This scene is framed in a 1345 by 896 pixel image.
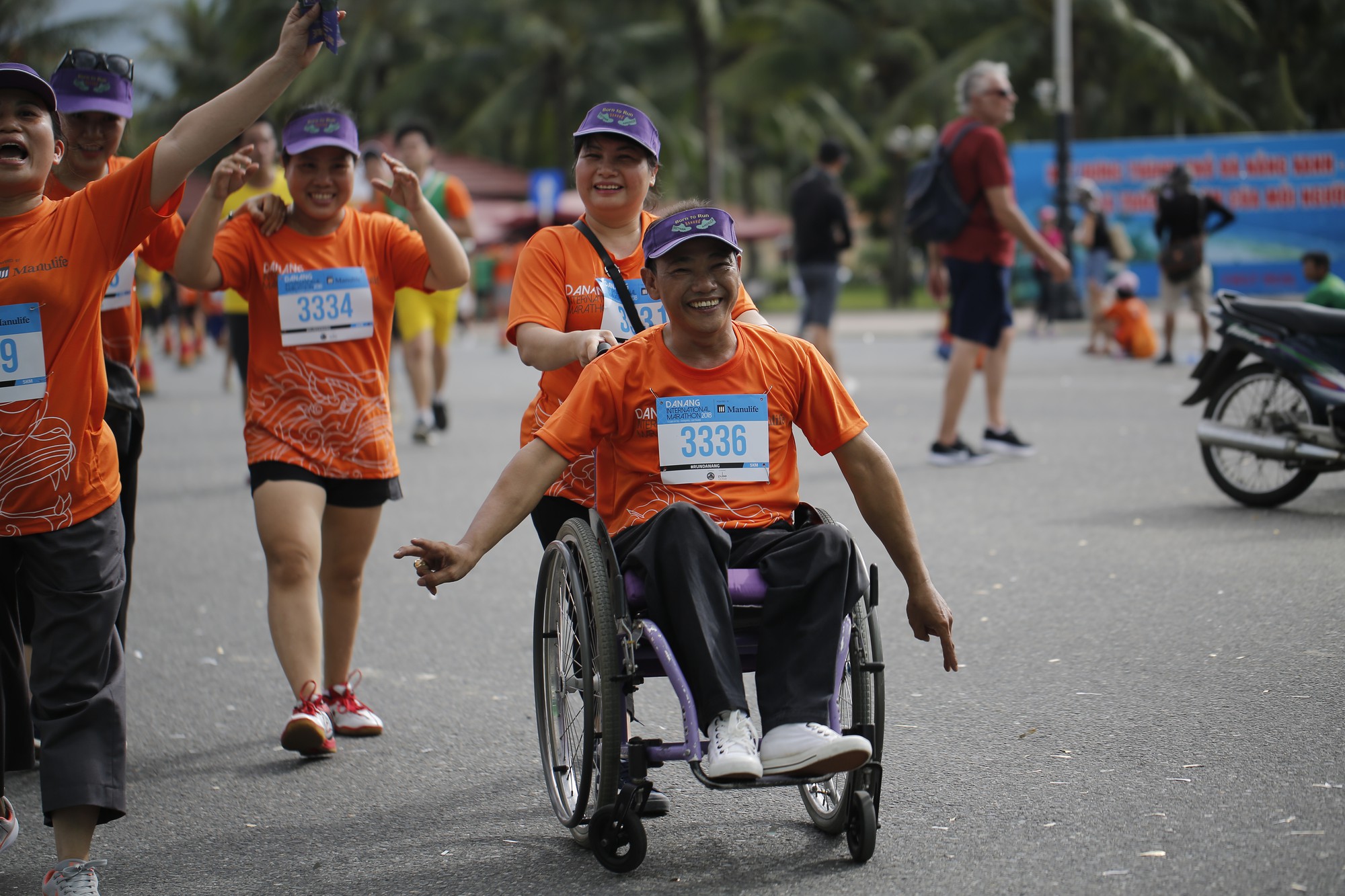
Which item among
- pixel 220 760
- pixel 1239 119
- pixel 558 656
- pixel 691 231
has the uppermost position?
pixel 1239 119

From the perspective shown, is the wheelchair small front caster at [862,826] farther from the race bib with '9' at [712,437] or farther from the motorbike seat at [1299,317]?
the motorbike seat at [1299,317]

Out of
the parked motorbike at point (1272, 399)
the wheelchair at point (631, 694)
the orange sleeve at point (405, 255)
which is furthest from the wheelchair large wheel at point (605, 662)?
the parked motorbike at point (1272, 399)

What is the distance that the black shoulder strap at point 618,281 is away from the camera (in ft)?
14.1

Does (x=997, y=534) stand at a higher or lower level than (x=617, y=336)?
lower

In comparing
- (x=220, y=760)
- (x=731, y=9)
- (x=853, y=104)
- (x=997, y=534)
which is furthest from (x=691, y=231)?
(x=853, y=104)

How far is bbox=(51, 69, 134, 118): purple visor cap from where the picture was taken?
4.52 metres

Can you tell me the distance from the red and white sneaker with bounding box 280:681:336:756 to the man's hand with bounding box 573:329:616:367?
137 cm

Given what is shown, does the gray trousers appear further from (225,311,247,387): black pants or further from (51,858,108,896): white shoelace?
(225,311,247,387): black pants

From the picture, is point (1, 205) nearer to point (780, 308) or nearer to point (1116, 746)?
point (1116, 746)

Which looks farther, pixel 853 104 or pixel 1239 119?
pixel 853 104

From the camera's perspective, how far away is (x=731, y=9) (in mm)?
38500

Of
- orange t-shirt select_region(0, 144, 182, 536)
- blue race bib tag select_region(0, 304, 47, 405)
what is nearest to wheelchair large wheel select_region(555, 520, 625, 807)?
orange t-shirt select_region(0, 144, 182, 536)

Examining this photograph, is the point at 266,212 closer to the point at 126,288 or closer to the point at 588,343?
the point at 126,288

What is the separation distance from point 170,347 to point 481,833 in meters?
24.1
